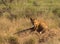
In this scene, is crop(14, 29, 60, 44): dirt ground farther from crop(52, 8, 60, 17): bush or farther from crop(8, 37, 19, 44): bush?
crop(52, 8, 60, 17): bush

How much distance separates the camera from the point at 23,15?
17.2m

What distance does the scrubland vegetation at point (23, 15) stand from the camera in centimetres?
1280

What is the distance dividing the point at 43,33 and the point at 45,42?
3.56ft

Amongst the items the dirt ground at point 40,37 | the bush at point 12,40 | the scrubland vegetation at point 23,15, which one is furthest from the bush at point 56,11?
the bush at point 12,40

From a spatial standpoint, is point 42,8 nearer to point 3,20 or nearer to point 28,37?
point 3,20

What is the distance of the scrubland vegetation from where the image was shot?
1280 centimetres

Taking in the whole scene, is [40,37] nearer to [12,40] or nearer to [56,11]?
[12,40]

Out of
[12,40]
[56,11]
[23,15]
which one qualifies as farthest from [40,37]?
[56,11]

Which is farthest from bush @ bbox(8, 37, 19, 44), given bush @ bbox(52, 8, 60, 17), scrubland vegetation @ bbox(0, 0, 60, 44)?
bush @ bbox(52, 8, 60, 17)

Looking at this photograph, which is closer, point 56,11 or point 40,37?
point 40,37

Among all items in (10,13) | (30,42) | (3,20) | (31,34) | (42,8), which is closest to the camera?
(30,42)

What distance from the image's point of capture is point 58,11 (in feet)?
59.0

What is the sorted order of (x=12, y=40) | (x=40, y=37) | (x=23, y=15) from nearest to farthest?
(x=12, y=40) < (x=40, y=37) < (x=23, y=15)

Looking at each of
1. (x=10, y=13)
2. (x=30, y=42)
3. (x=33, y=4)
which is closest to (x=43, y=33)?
(x=30, y=42)
